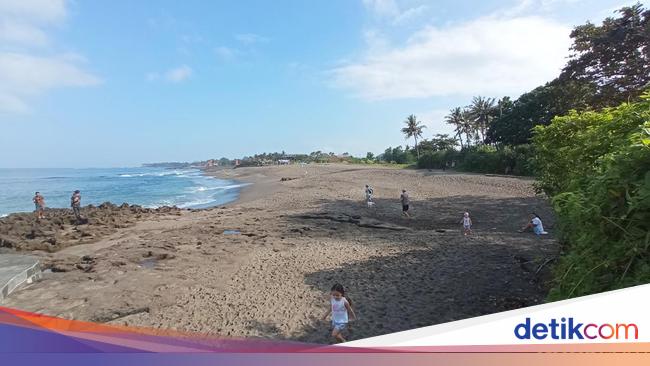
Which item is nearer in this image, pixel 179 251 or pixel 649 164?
pixel 649 164

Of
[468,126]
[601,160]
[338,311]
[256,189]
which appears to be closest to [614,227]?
[601,160]

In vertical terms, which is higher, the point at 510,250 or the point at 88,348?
the point at 88,348

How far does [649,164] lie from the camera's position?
2.61 meters

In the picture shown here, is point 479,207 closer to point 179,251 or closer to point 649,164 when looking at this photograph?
point 179,251

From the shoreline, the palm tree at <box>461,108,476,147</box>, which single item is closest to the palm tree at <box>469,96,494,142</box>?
the palm tree at <box>461,108,476,147</box>

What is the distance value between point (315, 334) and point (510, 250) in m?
7.70

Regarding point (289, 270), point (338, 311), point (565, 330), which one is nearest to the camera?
point (565, 330)

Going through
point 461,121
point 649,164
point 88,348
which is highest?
point 461,121

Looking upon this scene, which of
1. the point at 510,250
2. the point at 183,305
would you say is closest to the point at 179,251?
the point at 183,305

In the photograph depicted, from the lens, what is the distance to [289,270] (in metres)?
10.4

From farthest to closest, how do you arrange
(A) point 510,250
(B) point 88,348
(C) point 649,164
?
(A) point 510,250
(C) point 649,164
(B) point 88,348

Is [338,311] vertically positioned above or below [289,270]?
above

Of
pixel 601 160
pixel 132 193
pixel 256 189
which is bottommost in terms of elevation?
pixel 132 193

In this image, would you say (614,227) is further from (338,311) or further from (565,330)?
(338,311)
